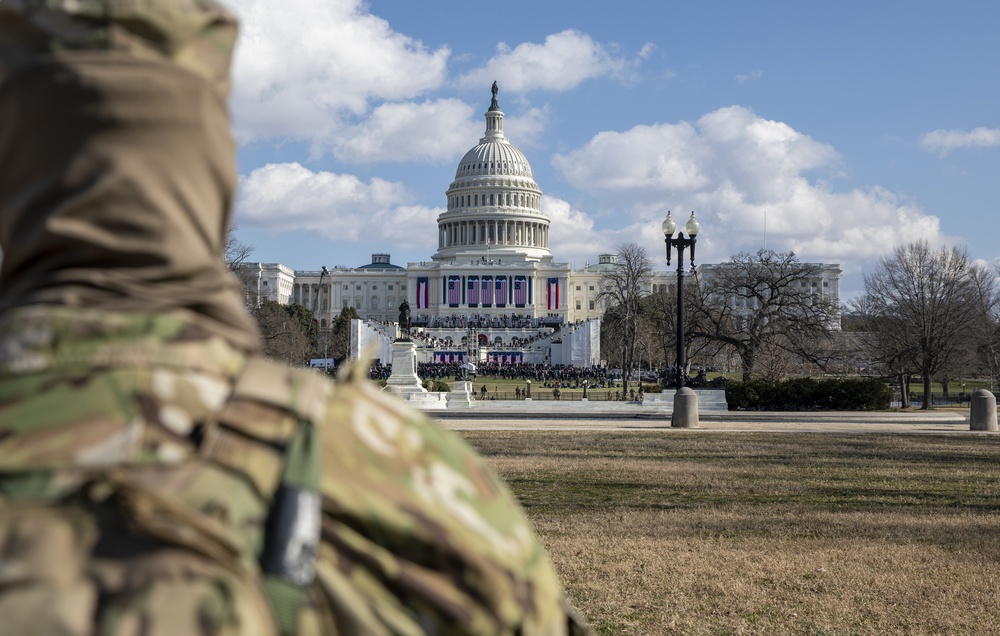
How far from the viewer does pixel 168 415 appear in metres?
1.45

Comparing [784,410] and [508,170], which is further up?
[508,170]

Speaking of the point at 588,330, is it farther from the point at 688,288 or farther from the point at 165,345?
the point at 165,345

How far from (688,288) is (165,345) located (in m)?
57.3

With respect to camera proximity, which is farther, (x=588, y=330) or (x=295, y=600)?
(x=588, y=330)

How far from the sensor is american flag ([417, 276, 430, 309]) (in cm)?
15412

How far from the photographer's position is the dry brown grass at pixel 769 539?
7523 millimetres

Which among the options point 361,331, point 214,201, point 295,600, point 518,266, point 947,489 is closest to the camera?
point 295,600

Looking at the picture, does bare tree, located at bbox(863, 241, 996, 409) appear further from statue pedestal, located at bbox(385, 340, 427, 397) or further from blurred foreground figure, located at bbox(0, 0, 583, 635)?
blurred foreground figure, located at bbox(0, 0, 583, 635)

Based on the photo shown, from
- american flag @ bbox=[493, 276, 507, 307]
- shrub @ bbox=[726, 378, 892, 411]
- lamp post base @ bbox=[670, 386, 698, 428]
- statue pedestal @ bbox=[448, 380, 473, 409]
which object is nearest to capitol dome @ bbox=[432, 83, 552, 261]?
american flag @ bbox=[493, 276, 507, 307]

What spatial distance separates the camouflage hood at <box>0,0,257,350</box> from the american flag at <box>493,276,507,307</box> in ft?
483

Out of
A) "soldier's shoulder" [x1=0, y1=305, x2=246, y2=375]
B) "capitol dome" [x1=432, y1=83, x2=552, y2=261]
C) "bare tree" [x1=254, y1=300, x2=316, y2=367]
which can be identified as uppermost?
"capitol dome" [x1=432, y1=83, x2=552, y2=261]

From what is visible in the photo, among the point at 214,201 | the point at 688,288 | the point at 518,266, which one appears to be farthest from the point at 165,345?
the point at 518,266

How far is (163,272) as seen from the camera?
1.51 m

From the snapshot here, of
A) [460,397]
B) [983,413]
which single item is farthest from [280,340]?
[983,413]
